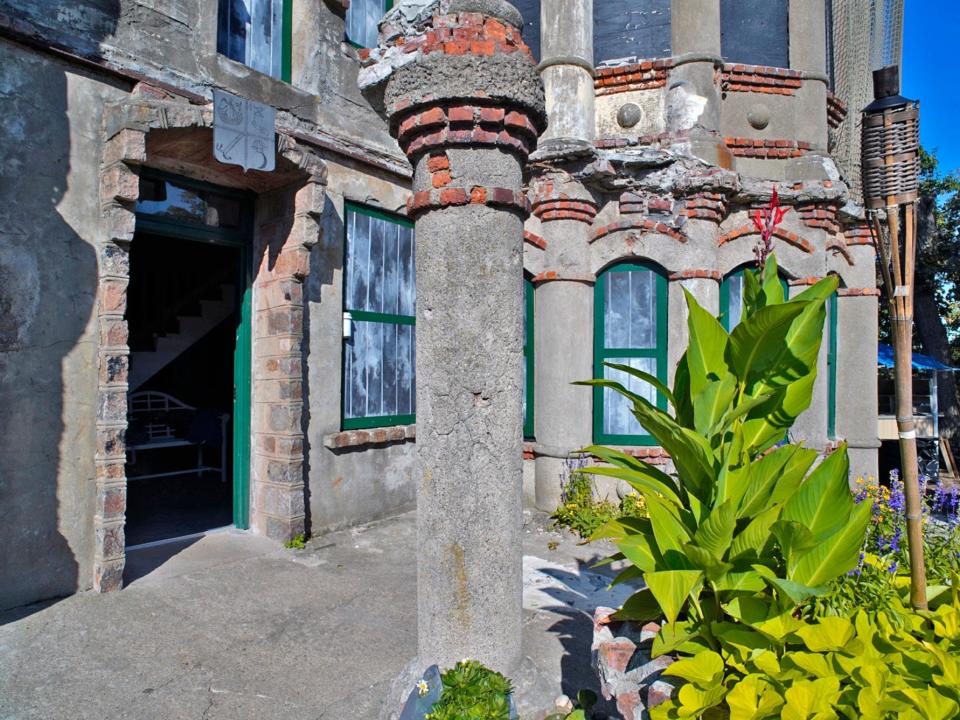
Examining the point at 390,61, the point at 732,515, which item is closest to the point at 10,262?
the point at 390,61

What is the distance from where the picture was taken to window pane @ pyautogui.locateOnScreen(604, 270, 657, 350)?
750 centimetres

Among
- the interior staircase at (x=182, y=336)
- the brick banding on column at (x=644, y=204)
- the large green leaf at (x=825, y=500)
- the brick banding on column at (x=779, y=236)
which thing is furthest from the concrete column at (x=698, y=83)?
the interior staircase at (x=182, y=336)

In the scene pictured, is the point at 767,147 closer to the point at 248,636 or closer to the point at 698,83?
the point at 698,83

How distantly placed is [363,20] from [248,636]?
6072mm

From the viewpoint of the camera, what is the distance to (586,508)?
6.84 m

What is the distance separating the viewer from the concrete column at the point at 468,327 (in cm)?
288

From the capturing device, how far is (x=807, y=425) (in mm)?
7941

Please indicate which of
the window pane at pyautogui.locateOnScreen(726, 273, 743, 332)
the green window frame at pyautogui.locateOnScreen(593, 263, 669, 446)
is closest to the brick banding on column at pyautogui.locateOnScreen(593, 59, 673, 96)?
the green window frame at pyautogui.locateOnScreen(593, 263, 669, 446)

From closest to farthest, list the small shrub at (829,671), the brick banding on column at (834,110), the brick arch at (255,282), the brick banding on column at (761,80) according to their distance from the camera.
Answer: the small shrub at (829,671), the brick arch at (255,282), the brick banding on column at (761,80), the brick banding on column at (834,110)

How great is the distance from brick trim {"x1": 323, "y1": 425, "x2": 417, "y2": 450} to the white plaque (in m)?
2.52

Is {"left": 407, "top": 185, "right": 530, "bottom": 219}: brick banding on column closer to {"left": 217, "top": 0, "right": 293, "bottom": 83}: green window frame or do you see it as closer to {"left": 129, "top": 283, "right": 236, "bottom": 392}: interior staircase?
{"left": 217, "top": 0, "right": 293, "bottom": 83}: green window frame

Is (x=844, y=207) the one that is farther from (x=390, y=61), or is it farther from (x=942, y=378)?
(x=942, y=378)

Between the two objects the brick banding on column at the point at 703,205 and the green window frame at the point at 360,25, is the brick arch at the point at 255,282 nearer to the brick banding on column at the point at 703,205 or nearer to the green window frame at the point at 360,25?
the green window frame at the point at 360,25

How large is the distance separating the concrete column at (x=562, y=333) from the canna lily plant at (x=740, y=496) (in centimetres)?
420
